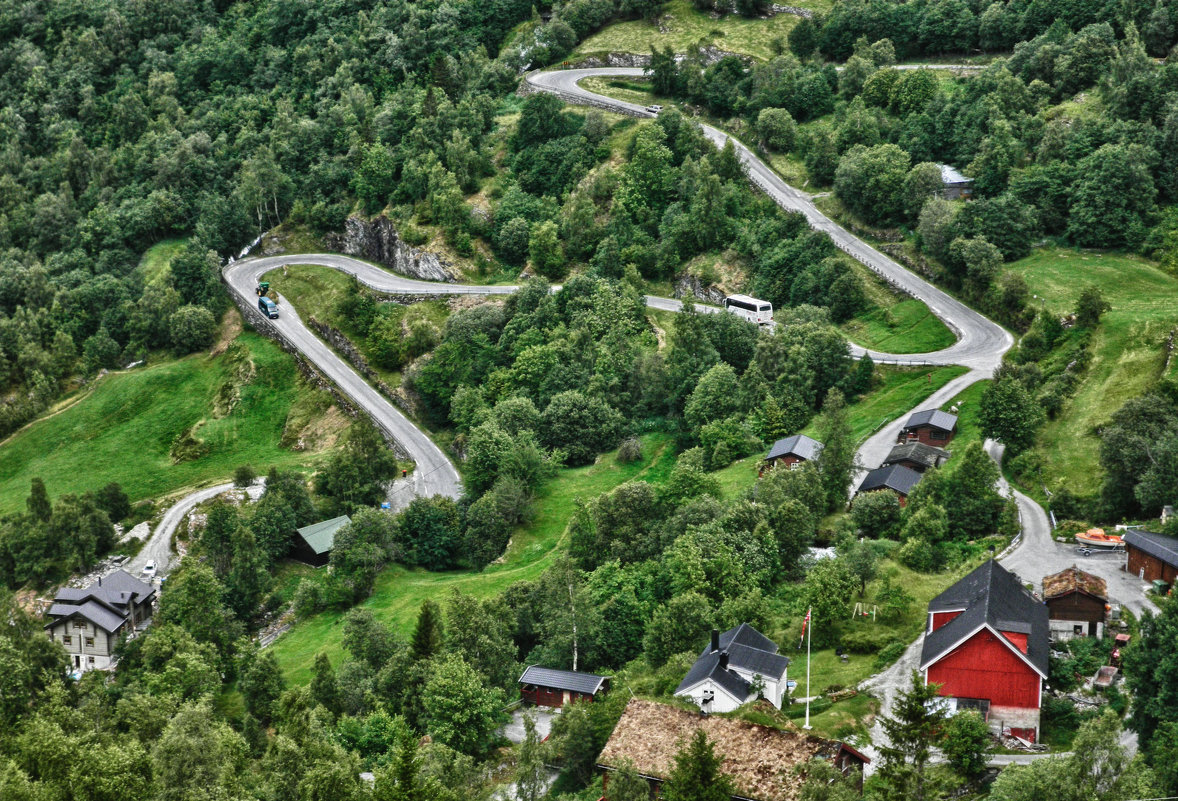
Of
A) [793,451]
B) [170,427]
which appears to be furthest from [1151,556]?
[170,427]

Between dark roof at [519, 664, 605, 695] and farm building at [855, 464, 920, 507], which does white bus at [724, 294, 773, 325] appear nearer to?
farm building at [855, 464, 920, 507]

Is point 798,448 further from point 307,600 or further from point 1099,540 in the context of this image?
point 307,600

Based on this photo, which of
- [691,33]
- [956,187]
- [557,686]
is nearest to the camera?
[557,686]

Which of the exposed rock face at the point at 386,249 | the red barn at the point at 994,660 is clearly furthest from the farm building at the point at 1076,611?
the exposed rock face at the point at 386,249

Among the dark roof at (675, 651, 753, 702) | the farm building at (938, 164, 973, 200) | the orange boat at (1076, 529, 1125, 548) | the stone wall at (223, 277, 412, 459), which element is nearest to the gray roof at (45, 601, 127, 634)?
the stone wall at (223, 277, 412, 459)

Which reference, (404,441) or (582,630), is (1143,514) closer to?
(582,630)

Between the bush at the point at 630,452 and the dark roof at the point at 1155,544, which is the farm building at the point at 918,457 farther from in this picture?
the bush at the point at 630,452
